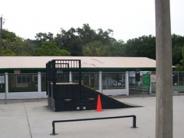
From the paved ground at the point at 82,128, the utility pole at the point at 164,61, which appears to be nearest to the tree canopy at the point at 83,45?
the paved ground at the point at 82,128

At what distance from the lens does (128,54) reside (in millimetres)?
67188

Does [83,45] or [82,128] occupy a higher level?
[83,45]

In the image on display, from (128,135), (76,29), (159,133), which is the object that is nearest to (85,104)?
(128,135)

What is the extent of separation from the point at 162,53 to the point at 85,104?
14.8 metres

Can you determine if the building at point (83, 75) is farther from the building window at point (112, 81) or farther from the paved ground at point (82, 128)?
the paved ground at point (82, 128)

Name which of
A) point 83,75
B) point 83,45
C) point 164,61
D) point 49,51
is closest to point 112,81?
point 83,75

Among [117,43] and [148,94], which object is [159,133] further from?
[117,43]

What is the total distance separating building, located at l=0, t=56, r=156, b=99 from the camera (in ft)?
93.3

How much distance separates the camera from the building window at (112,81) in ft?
102

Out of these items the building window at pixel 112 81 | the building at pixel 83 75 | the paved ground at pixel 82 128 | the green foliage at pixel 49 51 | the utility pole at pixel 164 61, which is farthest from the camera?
the green foliage at pixel 49 51

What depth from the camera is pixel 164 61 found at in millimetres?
4867

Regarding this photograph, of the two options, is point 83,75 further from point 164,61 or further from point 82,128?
point 164,61

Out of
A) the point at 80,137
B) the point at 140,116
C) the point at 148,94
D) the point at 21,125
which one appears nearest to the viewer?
the point at 80,137

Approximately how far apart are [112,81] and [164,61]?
26.3 metres
